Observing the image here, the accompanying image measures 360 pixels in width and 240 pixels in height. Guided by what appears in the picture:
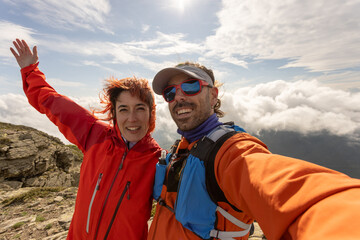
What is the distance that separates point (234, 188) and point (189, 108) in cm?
179

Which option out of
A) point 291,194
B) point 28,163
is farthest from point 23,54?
Result: point 28,163

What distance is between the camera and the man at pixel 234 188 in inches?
41.4

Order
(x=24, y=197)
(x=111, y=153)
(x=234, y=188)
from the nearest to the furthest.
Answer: (x=234, y=188), (x=111, y=153), (x=24, y=197)

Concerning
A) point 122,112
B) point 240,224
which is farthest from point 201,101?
point 240,224

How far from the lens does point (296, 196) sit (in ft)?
3.90

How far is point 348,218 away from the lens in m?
0.89

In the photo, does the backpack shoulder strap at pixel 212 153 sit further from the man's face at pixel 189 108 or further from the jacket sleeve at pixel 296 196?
the man's face at pixel 189 108

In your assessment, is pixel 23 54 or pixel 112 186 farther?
pixel 23 54

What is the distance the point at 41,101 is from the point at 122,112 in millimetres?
2932

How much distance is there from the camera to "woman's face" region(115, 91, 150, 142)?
3666 mm

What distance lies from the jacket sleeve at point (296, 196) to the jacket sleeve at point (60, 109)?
154 inches

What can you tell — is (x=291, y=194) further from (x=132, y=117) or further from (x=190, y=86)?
(x=132, y=117)

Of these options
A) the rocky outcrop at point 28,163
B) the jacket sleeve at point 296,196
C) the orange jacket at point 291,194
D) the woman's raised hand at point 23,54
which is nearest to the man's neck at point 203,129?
the orange jacket at point 291,194

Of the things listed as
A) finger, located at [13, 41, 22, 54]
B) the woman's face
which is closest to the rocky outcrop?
finger, located at [13, 41, 22, 54]
